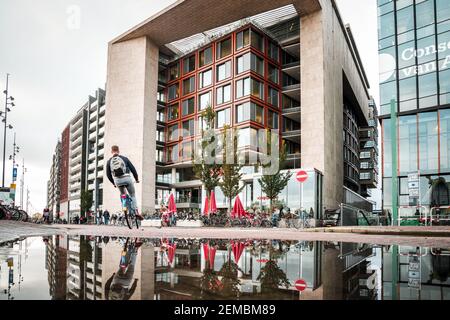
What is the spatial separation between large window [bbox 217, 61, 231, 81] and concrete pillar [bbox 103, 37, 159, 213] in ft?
29.7

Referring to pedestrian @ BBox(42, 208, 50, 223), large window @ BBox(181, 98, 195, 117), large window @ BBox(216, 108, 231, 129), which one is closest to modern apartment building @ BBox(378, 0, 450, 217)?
large window @ BBox(216, 108, 231, 129)

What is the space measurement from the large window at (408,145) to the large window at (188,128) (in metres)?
25.8

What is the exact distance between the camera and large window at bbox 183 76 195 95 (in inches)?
2118

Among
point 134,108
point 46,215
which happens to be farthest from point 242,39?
point 46,215

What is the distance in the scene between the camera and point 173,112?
56625mm

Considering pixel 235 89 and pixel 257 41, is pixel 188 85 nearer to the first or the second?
pixel 235 89

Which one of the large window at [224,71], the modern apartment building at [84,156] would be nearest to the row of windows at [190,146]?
the large window at [224,71]

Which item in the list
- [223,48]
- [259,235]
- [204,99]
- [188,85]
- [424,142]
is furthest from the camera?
[188,85]

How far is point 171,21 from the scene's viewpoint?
153 ft

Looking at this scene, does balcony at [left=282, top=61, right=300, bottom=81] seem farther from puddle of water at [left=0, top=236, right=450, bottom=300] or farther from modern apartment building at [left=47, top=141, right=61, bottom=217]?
modern apartment building at [left=47, top=141, right=61, bottom=217]

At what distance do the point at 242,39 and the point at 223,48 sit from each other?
11.3 ft

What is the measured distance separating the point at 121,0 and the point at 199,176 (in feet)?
58.5

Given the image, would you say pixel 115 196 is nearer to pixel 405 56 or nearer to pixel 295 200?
pixel 295 200
